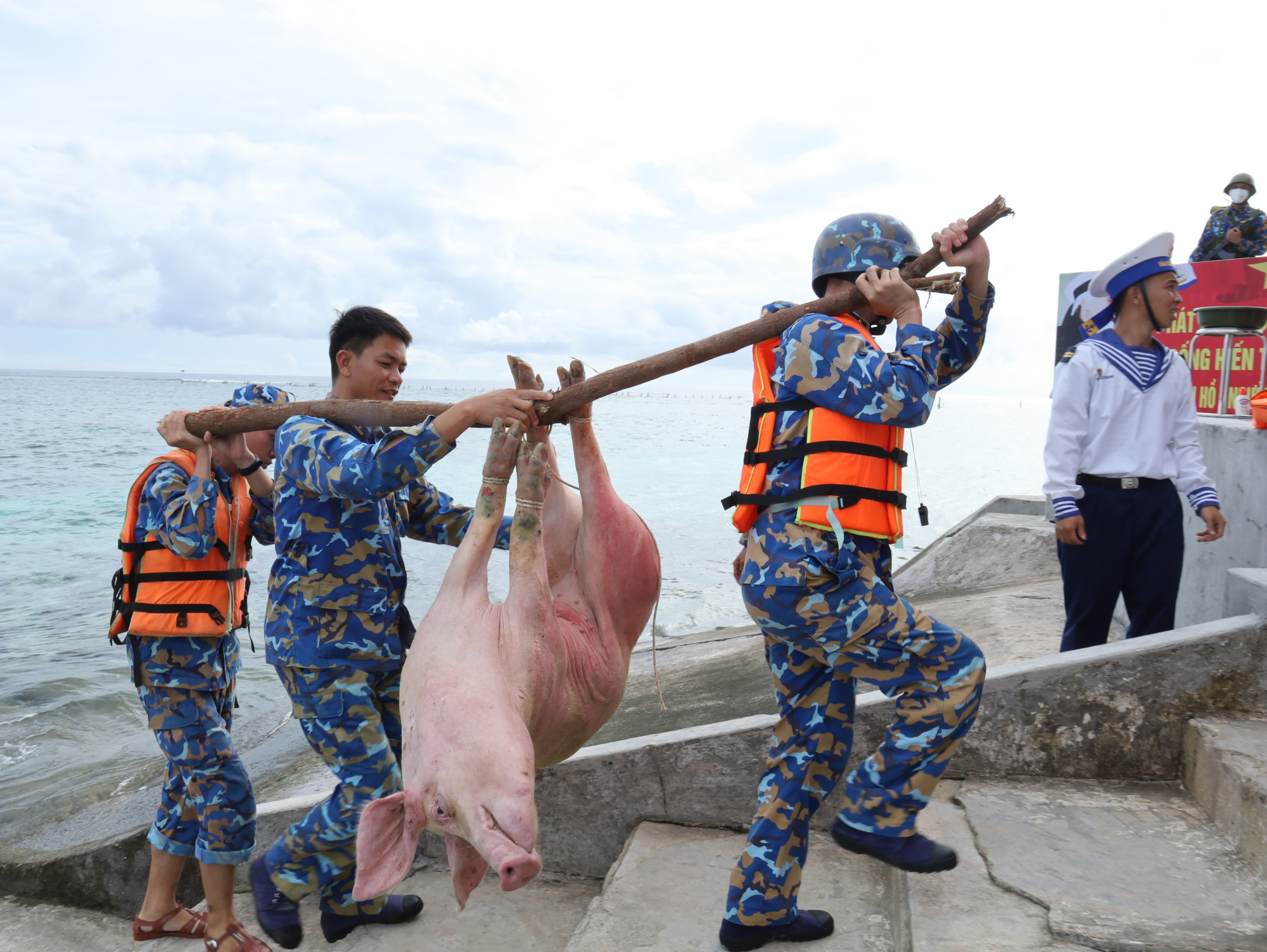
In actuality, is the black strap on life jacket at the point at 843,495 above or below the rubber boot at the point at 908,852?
above

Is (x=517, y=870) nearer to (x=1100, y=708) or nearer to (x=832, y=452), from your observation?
(x=832, y=452)

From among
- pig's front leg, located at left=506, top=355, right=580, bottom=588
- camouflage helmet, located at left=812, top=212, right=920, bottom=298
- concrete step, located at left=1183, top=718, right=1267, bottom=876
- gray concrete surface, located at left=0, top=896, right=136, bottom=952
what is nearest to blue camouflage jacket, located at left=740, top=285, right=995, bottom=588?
camouflage helmet, located at left=812, top=212, right=920, bottom=298

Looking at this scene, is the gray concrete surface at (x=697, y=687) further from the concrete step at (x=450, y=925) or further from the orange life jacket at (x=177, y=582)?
the orange life jacket at (x=177, y=582)

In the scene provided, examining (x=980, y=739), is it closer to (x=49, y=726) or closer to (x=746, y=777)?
(x=746, y=777)

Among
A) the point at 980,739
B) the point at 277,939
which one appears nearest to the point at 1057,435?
the point at 980,739

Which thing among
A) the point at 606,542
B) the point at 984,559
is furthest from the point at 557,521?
the point at 984,559

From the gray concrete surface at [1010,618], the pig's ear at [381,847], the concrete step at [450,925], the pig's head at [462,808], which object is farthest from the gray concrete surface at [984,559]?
the pig's ear at [381,847]

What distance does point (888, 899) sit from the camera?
3152mm

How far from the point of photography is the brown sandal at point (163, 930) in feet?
13.2

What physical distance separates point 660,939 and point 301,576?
1.86m

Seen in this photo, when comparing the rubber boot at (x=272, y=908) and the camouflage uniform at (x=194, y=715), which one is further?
the camouflage uniform at (x=194, y=715)

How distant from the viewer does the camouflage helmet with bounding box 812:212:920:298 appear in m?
2.84

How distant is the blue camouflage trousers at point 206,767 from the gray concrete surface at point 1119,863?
3095 mm

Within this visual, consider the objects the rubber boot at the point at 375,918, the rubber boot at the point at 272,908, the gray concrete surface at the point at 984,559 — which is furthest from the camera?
the gray concrete surface at the point at 984,559
